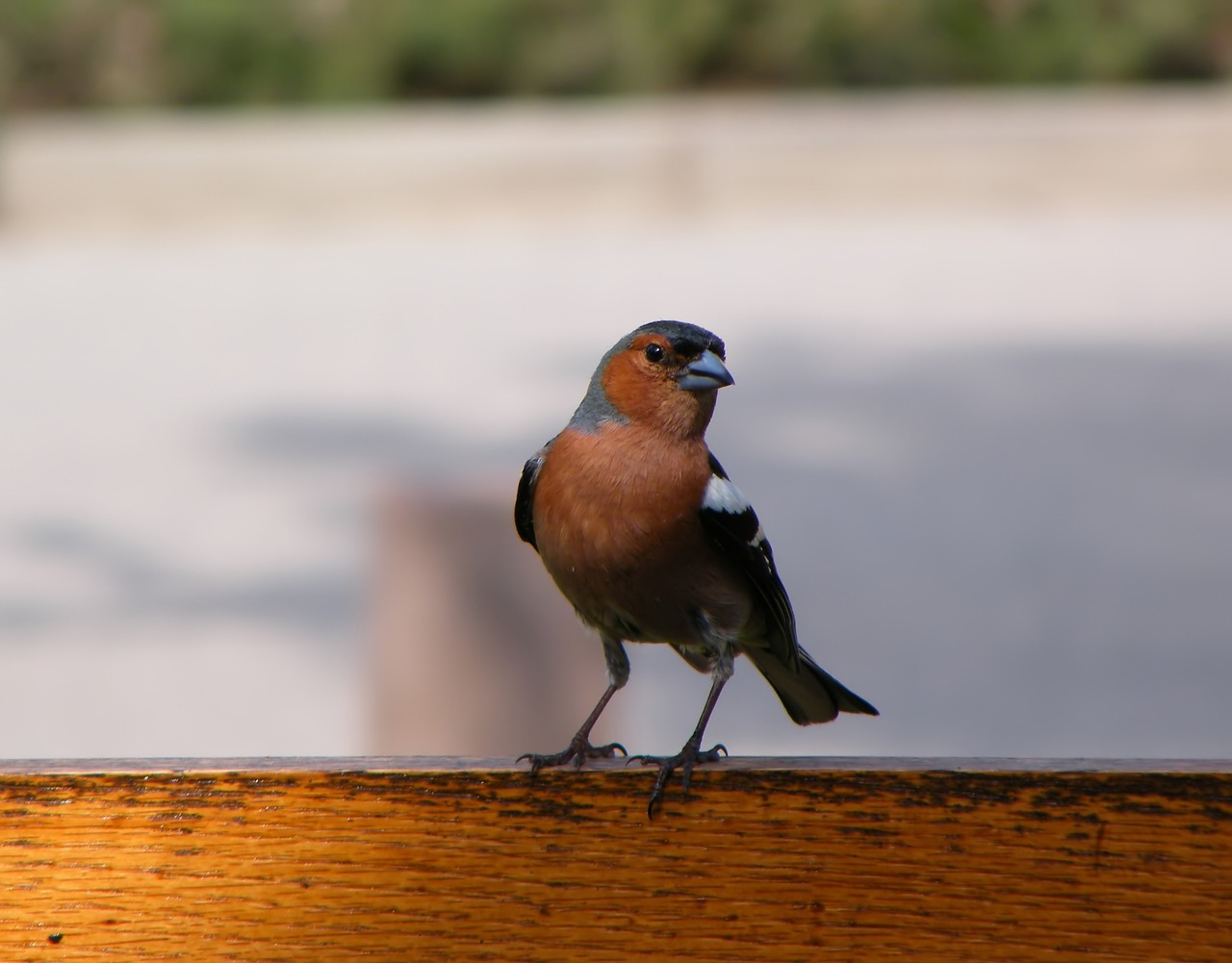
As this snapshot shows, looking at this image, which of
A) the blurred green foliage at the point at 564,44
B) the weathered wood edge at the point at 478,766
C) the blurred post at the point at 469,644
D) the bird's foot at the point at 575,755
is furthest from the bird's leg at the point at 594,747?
the blurred green foliage at the point at 564,44

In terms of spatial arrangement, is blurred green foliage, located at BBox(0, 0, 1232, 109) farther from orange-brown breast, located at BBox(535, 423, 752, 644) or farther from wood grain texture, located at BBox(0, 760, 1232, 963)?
wood grain texture, located at BBox(0, 760, 1232, 963)

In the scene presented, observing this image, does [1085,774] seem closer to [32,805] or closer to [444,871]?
[444,871]

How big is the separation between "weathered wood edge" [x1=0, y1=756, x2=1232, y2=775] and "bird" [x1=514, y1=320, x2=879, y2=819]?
0.42 metres

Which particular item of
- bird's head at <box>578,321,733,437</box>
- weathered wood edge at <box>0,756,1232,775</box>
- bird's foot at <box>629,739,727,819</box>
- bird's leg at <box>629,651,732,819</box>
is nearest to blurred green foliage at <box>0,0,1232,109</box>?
bird's head at <box>578,321,733,437</box>

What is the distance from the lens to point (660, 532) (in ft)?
8.08

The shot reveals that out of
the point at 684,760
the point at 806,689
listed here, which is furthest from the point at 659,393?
the point at 684,760

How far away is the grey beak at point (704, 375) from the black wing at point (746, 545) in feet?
0.40

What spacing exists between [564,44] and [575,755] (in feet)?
42.9

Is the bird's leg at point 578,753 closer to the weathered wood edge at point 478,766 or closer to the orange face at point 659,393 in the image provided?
the weathered wood edge at point 478,766

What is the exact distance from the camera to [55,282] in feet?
38.7

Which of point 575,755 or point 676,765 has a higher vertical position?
point 676,765

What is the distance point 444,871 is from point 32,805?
0.47m

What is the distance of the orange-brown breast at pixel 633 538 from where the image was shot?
96.7 inches

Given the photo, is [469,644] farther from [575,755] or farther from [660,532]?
[575,755]
